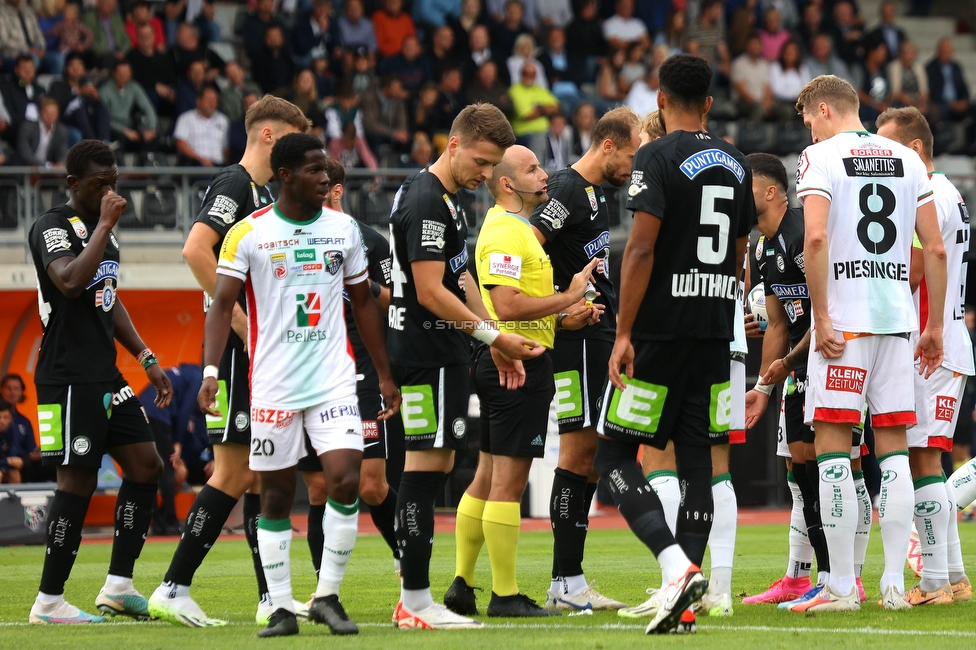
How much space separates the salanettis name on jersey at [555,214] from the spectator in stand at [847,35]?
16171 mm

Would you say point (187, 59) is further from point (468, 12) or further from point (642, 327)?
point (642, 327)

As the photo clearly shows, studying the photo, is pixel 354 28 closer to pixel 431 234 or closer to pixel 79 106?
pixel 79 106

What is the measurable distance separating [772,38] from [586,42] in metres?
3.18

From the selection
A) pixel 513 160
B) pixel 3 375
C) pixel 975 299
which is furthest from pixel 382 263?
pixel 975 299

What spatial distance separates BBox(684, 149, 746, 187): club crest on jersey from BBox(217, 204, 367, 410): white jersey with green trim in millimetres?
1662

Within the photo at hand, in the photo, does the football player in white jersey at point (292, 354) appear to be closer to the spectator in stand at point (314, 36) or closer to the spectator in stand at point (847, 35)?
the spectator in stand at point (314, 36)

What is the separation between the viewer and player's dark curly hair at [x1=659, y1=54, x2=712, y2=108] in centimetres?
605

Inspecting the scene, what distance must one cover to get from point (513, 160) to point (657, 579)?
3.39 m

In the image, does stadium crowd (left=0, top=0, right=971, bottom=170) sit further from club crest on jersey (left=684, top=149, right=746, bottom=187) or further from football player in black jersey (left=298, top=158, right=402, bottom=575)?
club crest on jersey (left=684, top=149, right=746, bottom=187)

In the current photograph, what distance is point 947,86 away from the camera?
21.5 meters

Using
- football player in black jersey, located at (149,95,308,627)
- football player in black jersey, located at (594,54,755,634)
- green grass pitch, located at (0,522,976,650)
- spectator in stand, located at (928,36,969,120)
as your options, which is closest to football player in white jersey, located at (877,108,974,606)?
green grass pitch, located at (0,522,976,650)

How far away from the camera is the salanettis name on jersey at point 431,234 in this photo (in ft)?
20.3

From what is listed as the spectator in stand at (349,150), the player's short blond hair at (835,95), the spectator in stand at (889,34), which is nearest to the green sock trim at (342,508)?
the player's short blond hair at (835,95)

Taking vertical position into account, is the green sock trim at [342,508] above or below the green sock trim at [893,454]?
below
